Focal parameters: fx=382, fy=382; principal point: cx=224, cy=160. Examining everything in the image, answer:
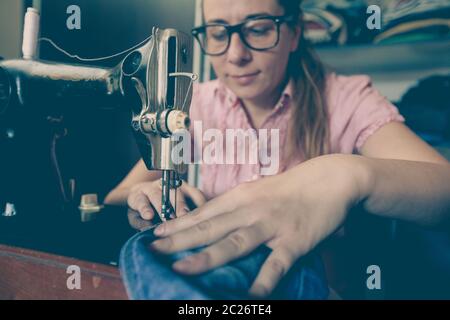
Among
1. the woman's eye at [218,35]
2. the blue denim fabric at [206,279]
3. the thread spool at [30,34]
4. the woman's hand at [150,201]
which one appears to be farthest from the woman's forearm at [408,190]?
the thread spool at [30,34]

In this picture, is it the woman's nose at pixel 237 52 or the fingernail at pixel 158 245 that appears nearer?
the fingernail at pixel 158 245

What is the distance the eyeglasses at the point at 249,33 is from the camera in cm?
61

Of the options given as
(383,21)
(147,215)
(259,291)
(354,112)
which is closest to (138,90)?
(147,215)

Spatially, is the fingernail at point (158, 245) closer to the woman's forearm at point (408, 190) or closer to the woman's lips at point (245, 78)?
the woman's forearm at point (408, 190)

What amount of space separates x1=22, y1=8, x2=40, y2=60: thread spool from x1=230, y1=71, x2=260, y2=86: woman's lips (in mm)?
318

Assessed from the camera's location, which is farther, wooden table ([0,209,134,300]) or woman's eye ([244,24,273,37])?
woman's eye ([244,24,273,37])

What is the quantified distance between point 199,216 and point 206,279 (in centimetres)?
8

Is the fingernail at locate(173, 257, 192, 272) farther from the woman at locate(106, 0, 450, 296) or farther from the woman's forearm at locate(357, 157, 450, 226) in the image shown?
the woman's forearm at locate(357, 157, 450, 226)

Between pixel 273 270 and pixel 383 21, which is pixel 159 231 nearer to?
pixel 273 270

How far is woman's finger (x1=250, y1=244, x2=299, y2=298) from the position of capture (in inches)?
12.3

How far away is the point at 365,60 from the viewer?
834 millimetres

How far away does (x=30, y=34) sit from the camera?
51 centimetres

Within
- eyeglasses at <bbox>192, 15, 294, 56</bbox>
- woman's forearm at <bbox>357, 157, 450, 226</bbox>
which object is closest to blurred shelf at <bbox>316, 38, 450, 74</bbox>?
eyeglasses at <bbox>192, 15, 294, 56</bbox>

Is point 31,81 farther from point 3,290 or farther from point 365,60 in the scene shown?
point 365,60
